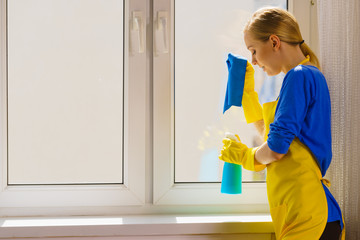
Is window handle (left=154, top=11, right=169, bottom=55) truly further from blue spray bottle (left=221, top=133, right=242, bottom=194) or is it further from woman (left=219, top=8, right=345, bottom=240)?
blue spray bottle (left=221, top=133, right=242, bottom=194)

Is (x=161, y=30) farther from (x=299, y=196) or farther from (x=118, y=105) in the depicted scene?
(x=299, y=196)

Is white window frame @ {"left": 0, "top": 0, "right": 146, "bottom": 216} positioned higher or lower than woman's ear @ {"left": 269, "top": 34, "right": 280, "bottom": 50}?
lower

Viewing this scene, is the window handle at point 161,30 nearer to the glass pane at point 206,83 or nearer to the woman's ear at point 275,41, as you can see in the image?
the glass pane at point 206,83

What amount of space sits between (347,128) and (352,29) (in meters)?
0.34

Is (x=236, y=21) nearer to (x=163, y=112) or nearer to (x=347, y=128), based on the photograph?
(x=163, y=112)

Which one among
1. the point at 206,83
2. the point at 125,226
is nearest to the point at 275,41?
the point at 206,83

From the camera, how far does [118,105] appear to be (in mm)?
1674

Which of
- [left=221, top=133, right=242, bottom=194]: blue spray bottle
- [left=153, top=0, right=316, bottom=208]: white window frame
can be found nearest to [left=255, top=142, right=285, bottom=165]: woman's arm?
[left=221, top=133, right=242, bottom=194]: blue spray bottle

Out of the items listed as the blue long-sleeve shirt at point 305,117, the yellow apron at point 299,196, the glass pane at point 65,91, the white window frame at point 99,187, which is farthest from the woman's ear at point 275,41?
the glass pane at point 65,91

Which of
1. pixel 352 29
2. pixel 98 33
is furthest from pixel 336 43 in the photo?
pixel 98 33

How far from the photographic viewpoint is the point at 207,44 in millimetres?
1685

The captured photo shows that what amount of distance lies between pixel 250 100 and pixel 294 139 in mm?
227

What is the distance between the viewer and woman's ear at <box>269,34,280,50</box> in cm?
129

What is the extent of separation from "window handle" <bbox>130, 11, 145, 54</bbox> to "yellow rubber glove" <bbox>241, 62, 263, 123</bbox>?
0.43 metres
